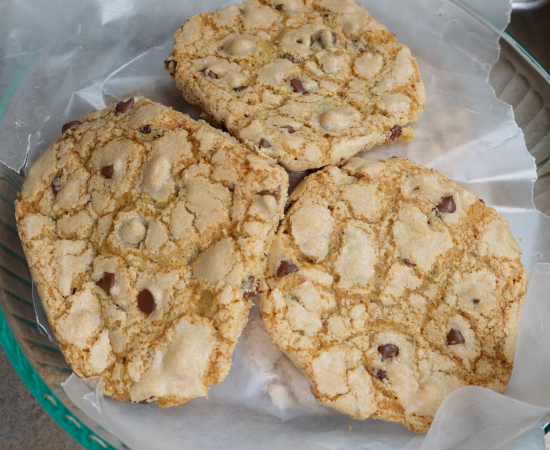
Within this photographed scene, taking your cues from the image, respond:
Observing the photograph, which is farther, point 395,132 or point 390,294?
point 395,132

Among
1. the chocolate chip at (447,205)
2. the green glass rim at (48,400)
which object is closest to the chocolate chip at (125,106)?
Result: the green glass rim at (48,400)

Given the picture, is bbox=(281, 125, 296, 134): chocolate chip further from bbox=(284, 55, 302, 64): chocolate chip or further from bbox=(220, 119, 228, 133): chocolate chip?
bbox=(284, 55, 302, 64): chocolate chip

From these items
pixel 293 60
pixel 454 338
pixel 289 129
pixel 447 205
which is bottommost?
pixel 454 338

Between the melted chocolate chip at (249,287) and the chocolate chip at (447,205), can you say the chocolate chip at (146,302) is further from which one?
the chocolate chip at (447,205)

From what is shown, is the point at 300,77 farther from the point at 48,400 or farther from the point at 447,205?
the point at 48,400

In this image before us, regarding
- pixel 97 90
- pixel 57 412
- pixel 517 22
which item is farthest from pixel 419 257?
pixel 517 22

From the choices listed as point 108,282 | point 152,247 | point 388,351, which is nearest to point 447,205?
point 388,351

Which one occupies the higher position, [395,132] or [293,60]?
[293,60]
